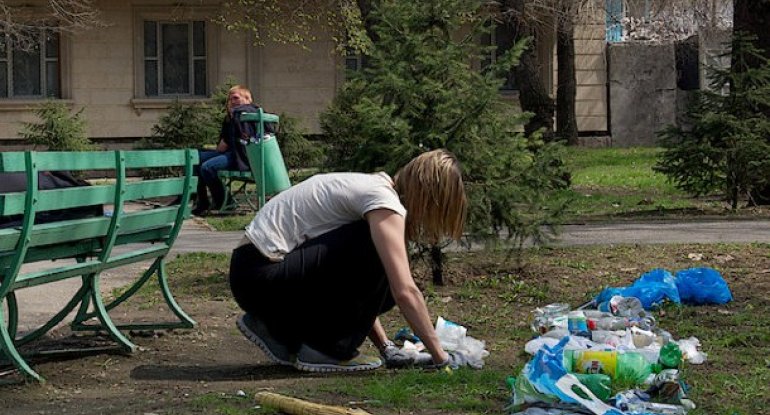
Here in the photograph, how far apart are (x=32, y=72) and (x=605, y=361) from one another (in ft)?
75.4

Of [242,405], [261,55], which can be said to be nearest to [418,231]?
[242,405]

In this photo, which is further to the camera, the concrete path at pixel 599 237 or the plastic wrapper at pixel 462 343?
the concrete path at pixel 599 237

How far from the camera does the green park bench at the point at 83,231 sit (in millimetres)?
5320

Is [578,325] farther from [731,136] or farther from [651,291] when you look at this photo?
[731,136]

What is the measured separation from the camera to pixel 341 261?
18.7 ft

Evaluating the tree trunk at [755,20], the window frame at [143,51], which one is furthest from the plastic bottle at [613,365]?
the window frame at [143,51]

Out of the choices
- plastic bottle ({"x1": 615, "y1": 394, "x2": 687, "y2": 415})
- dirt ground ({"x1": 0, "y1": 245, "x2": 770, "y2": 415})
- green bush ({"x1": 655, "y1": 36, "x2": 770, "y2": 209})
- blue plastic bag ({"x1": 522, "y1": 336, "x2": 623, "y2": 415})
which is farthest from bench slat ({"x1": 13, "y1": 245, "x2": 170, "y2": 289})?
green bush ({"x1": 655, "y1": 36, "x2": 770, "y2": 209})

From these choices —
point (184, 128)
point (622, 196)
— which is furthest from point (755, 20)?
point (184, 128)

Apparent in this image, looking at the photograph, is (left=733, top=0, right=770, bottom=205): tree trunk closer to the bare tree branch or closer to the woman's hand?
the woman's hand

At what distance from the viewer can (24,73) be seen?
87.6 feet

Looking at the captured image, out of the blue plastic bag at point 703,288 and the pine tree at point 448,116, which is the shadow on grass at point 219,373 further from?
the blue plastic bag at point 703,288

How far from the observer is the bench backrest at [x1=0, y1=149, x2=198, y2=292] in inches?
208

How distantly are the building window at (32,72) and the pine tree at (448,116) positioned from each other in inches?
765

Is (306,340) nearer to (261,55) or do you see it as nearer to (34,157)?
(34,157)
